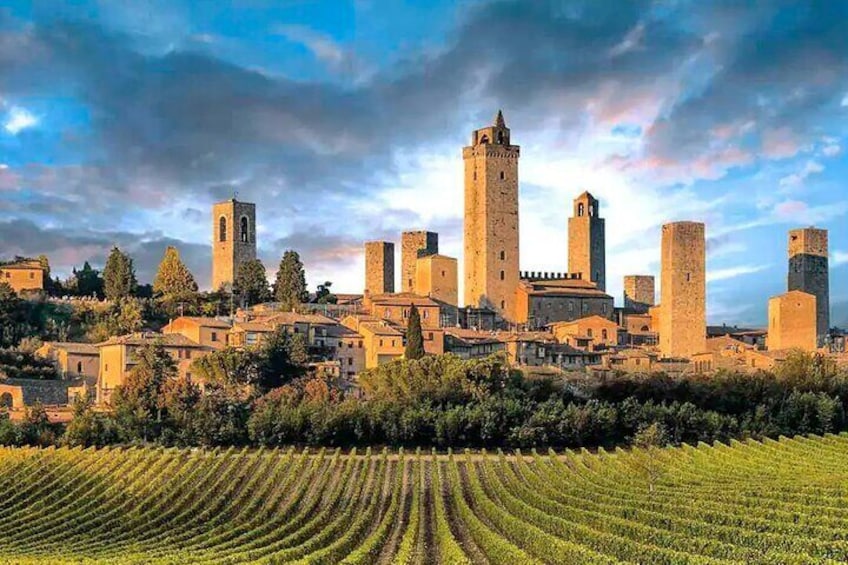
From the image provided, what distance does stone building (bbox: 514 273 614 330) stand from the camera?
207ft

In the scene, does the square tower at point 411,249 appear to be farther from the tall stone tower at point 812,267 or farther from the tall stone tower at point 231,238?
the tall stone tower at point 812,267

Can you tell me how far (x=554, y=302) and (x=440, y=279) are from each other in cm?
675

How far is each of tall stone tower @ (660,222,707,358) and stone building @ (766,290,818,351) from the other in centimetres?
359

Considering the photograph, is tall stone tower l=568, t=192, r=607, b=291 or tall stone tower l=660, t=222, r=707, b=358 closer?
tall stone tower l=660, t=222, r=707, b=358

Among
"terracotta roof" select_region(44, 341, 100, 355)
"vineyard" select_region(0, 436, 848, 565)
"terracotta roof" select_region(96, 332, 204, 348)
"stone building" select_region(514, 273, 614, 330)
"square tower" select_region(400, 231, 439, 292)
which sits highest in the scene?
A: "square tower" select_region(400, 231, 439, 292)

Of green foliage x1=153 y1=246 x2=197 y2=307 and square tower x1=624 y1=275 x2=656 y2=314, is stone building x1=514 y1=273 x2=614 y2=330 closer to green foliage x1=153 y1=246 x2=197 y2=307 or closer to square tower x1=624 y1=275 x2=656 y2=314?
square tower x1=624 y1=275 x2=656 y2=314

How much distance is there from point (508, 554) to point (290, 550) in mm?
4360

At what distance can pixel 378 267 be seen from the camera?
68.8m

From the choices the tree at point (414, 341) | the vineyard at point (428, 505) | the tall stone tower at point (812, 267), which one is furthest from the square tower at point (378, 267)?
the vineyard at point (428, 505)

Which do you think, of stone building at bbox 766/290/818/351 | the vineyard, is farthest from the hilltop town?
the vineyard

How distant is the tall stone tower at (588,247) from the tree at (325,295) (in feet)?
50.7

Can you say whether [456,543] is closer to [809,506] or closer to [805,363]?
[809,506]

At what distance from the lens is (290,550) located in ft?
76.3

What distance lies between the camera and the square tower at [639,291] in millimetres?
75562
